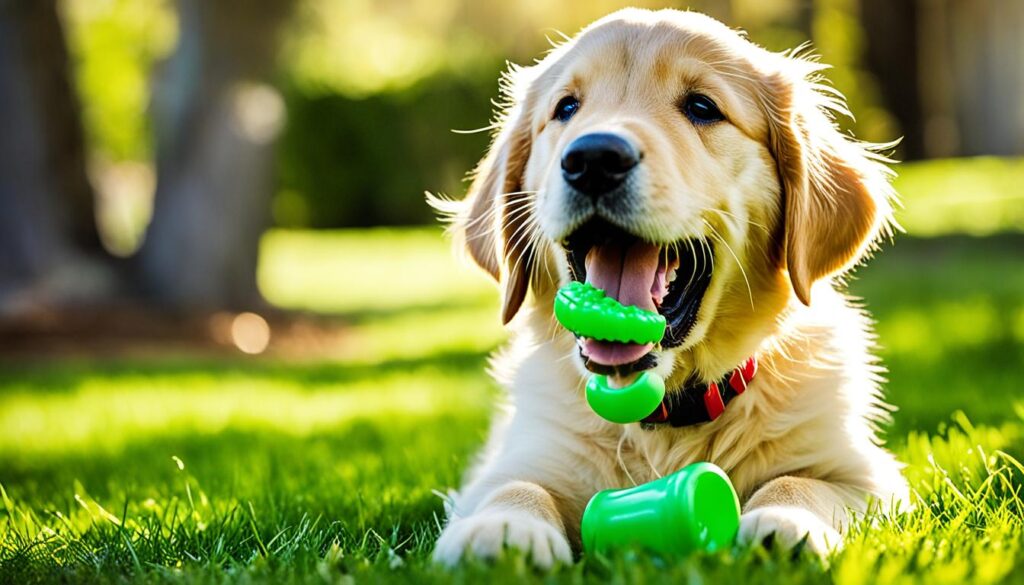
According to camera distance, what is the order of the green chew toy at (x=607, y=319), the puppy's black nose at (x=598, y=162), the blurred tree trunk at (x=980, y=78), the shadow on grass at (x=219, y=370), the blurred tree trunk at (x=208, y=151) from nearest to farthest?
the green chew toy at (x=607, y=319) < the puppy's black nose at (x=598, y=162) < the shadow on grass at (x=219, y=370) < the blurred tree trunk at (x=208, y=151) < the blurred tree trunk at (x=980, y=78)

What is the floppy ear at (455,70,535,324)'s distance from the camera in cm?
402

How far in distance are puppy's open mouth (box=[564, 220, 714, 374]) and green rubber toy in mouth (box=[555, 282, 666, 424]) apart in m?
0.15

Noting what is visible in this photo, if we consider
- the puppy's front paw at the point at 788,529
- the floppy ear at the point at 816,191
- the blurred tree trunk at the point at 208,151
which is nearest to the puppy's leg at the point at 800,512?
the puppy's front paw at the point at 788,529

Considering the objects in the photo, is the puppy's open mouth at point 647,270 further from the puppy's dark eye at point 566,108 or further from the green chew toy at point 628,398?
the puppy's dark eye at point 566,108

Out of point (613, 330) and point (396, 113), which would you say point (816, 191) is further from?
point (396, 113)

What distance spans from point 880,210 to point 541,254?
1.11m

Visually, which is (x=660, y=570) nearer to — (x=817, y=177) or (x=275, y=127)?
(x=817, y=177)

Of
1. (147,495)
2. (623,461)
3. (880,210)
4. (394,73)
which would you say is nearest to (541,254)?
(623,461)

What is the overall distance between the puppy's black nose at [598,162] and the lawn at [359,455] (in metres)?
1.08

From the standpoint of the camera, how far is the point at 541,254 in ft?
12.7

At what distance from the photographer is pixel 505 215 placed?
4105 millimetres

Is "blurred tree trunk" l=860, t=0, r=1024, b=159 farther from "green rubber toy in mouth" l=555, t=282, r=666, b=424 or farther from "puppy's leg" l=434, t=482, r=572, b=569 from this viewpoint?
"puppy's leg" l=434, t=482, r=572, b=569

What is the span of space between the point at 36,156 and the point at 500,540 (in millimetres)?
8836

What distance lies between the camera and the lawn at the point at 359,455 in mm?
2787
